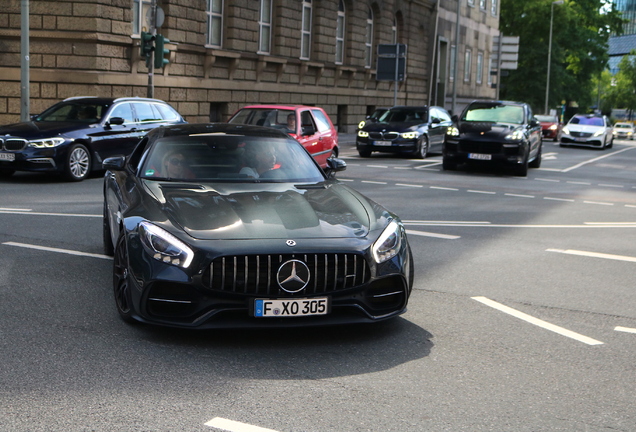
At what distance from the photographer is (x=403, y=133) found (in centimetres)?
2531

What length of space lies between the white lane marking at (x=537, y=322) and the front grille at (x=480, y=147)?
46.3ft

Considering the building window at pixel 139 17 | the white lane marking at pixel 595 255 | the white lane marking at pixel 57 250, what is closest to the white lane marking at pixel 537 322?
the white lane marking at pixel 595 255

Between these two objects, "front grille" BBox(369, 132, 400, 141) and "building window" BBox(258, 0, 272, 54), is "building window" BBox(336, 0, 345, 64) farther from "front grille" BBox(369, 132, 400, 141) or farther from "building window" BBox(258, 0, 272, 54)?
"front grille" BBox(369, 132, 400, 141)

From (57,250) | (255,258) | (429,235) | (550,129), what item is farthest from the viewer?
(550,129)

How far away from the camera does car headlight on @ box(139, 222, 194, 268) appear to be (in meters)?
5.10

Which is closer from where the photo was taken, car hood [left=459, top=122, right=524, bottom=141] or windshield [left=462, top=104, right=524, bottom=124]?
car hood [left=459, top=122, right=524, bottom=141]

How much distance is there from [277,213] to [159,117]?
12748 mm

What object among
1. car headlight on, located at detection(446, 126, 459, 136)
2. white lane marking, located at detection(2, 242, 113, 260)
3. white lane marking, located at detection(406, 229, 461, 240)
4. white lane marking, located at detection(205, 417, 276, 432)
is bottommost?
white lane marking, located at detection(2, 242, 113, 260)

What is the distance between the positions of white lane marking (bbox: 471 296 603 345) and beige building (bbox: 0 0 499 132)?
677 inches

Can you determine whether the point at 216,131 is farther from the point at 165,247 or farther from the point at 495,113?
the point at 495,113

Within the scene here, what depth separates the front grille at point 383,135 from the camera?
25.2 meters

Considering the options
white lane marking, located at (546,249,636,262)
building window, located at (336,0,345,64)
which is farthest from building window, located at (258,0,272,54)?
white lane marking, located at (546,249,636,262)

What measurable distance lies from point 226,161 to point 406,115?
20240 millimetres

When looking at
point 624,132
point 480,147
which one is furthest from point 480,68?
point 480,147
